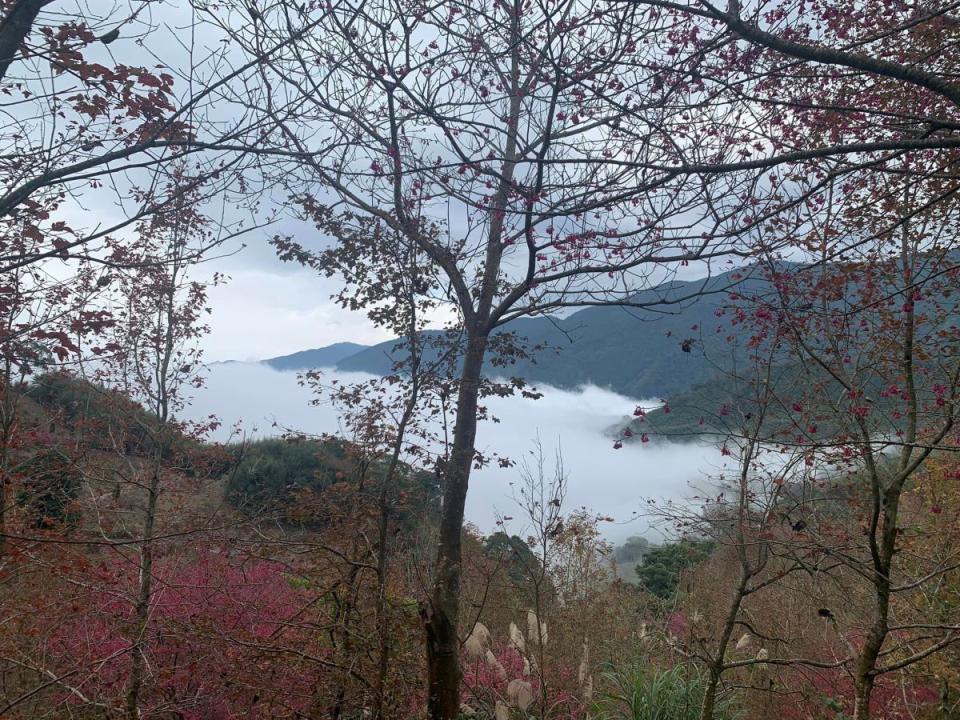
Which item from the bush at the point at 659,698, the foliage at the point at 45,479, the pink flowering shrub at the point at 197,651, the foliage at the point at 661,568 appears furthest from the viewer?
the foliage at the point at 661,568

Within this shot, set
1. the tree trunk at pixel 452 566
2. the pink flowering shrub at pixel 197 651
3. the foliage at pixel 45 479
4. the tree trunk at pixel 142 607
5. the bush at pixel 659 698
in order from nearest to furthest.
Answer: the pink flowering shrub at pixel 197 651 < the tree trunk at pixel 142 607 < the tree trunk at pixel 452 566 < the bush at pixel 659 698 < the foliage at pixel 45 479

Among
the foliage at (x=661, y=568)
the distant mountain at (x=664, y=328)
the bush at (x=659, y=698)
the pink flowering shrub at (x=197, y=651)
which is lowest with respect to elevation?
the foliage at (x=661, y=568)

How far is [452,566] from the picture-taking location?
6.25 meters

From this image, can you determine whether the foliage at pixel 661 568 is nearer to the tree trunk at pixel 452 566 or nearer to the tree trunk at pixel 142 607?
the tree trunk at pixel 452 566

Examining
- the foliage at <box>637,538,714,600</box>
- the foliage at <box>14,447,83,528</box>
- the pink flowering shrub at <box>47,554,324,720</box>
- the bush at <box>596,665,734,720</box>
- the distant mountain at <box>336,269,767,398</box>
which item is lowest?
the foliage at <box>637,538,714,600</box>

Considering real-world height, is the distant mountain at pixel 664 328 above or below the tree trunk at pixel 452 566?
above

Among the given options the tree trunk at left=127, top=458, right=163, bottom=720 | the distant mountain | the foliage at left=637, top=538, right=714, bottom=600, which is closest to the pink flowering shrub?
the tree trunk at left=127, top=458, right=163, bottom=720

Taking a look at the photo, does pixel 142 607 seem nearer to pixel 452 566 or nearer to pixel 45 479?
pixel 452 566

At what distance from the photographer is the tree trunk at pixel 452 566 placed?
6039 millimetres

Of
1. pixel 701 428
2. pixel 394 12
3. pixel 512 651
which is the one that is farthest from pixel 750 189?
pixel 512 651

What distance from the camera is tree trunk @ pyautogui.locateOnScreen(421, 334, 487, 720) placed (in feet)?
19.8

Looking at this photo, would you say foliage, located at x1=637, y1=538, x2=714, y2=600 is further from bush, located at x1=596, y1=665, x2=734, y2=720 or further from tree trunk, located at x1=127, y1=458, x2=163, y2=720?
tree trunk, located at x1=127, y1=458, x2=163, y2=720

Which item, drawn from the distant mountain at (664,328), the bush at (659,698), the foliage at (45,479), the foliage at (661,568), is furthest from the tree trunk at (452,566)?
the foliage at (661,568)

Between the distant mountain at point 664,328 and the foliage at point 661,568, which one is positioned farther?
the foliage at point 661,568
